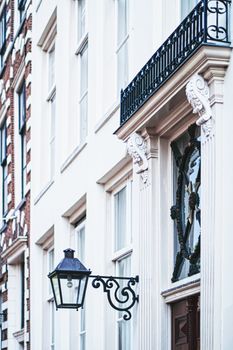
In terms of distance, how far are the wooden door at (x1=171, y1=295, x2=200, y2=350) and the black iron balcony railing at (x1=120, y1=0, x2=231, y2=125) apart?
196 cm

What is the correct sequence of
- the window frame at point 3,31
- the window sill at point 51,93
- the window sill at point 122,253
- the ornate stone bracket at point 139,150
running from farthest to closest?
the window frame at point 3,31, the window sill at point 51,93, the window sill at point 122,253, the ornate stone bracket at point 139,150

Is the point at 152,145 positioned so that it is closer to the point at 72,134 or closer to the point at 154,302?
the point at 154,302

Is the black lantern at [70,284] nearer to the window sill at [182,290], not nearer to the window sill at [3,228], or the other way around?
the window sill at [182,290]

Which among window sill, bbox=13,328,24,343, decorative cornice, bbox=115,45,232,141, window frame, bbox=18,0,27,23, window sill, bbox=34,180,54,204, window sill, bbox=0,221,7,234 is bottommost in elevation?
window sill, bbox=13,328,24,343

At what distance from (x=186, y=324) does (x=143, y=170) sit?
1.69 meters

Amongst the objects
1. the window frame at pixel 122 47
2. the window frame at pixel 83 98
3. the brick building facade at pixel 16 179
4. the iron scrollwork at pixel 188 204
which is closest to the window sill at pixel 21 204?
the brick building facade at pixel 16 179

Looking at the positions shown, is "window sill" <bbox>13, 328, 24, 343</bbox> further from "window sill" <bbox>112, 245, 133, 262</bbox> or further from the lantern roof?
the lantern roof

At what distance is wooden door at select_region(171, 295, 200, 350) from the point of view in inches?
456

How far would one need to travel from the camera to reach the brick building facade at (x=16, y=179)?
2119 cm

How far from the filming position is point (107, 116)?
14703 millimetres

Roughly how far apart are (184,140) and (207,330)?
8.09 feet

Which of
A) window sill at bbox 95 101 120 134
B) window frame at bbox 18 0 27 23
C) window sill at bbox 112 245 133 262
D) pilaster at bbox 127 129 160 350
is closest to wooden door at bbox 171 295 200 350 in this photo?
pilaster at bbox 127 129 160 350

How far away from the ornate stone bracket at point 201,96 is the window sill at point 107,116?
3.74 metres

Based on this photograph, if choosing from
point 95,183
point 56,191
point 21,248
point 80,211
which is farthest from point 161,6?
point 21,248
